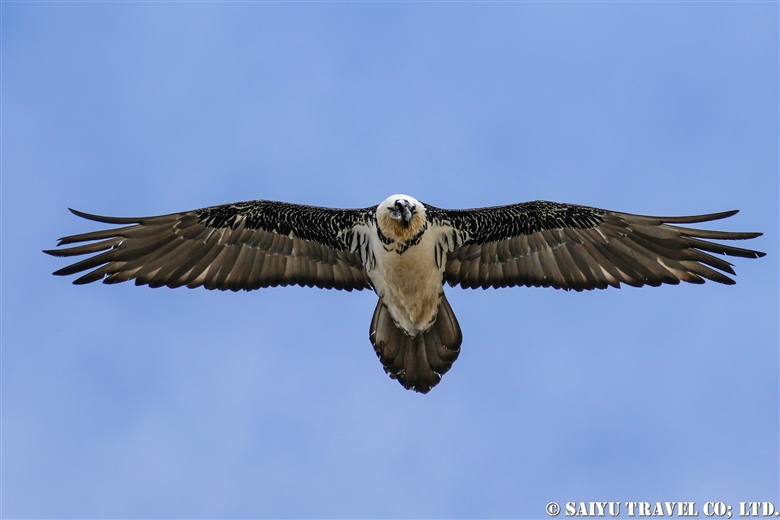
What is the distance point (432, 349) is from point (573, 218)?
275 cm

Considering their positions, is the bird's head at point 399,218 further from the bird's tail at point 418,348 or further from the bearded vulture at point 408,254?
the bird's tail at point 418,348

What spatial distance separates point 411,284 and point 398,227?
826 mm

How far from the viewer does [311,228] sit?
11.3m

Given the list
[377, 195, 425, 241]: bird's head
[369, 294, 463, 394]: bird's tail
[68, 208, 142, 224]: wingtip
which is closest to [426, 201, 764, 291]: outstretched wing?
[377, 195, 425, 241]: bird's head

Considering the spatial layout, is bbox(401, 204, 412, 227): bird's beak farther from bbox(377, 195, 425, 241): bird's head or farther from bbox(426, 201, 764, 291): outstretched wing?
bbox(426, 201, 764, 291): outstretched wing

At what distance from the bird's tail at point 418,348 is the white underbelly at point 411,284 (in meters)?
0.12

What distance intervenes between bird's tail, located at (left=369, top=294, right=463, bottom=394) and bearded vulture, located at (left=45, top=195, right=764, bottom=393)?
2 centimetres

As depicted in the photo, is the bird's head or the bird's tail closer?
the bird's head

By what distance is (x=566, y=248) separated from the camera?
1117 centimetres

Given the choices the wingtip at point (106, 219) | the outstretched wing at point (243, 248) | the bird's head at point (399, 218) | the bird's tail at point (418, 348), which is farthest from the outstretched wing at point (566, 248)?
the wingtip at point (106, 219)

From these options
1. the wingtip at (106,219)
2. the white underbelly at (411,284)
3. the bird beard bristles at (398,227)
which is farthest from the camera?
the white underbelly at (411,284)

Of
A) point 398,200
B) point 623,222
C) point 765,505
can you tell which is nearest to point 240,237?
point 398,200

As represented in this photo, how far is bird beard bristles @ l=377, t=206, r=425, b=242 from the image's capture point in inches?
414

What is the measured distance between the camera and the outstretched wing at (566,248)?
10.6 meters
